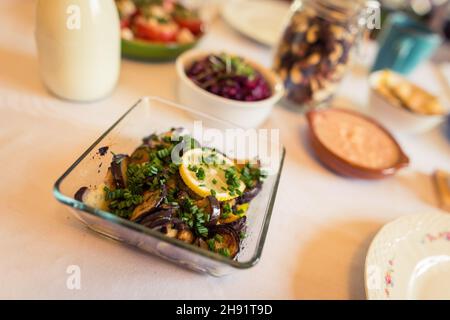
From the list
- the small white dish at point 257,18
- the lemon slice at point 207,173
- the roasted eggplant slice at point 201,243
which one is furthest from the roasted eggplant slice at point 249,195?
the small white dish at point 257,18

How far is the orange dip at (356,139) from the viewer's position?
86 centimetres

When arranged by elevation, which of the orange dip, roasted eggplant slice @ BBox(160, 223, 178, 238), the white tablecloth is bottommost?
the white tablecloth

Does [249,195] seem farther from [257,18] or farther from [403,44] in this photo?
[257,18]

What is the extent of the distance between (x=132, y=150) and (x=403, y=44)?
1.03 m

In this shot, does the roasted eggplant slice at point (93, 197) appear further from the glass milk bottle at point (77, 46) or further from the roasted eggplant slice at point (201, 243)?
the glass milk bottle at point (77, 46)

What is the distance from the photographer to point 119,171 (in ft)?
1.94

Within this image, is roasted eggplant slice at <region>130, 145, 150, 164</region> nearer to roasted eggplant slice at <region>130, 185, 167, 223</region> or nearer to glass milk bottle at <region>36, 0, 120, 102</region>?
roasted eggplant slice at <region>130, 185, 167, 223</region>

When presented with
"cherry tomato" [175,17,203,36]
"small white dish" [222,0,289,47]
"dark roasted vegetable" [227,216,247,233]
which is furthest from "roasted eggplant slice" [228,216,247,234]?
"small white dish" [222,0,289,47]

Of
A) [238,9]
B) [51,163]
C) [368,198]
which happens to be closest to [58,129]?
[51,163]

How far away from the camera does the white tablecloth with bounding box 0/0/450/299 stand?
0.54 meters

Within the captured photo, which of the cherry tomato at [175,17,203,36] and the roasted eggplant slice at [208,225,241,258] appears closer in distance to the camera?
the roasted eggplant slice at [208,225,241,258]

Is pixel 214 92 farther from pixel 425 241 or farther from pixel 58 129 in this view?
pixel 425 241

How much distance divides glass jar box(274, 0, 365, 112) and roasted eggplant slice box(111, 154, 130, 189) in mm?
567

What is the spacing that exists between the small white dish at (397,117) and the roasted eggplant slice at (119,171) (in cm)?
76
